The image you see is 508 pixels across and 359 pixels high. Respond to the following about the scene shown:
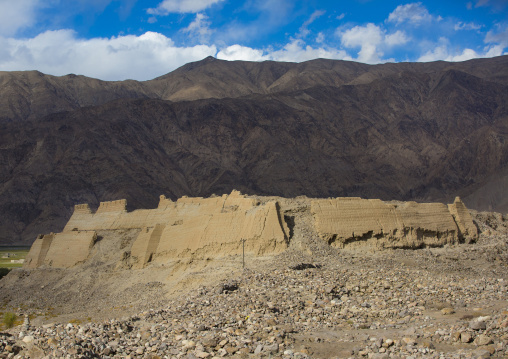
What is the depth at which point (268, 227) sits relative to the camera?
2752cm

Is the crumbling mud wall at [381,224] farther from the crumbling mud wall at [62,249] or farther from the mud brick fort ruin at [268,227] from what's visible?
the crumbling mud wall at [62,249]

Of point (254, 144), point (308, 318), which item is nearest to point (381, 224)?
point (308, 318)

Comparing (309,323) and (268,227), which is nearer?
(309,323)

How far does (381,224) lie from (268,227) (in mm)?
6131

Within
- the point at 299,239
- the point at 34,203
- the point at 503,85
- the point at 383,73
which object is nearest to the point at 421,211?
the point at 299,239

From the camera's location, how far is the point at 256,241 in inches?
1083

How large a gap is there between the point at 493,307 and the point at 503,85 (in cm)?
12324

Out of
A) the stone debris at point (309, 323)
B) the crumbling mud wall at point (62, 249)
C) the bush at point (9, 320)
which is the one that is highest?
the crumbling mud wall at point (62, 249)

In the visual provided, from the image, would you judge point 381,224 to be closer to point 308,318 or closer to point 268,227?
point 268,227

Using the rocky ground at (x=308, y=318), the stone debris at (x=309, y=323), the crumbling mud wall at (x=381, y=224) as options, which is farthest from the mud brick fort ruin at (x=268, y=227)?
the stone debris at (x=309, y=323)

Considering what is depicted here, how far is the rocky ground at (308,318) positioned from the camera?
47.3 ft

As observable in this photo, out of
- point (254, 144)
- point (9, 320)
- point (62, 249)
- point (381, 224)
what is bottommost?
point (9, 320)

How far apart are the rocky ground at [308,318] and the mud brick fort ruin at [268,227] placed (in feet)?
5.67

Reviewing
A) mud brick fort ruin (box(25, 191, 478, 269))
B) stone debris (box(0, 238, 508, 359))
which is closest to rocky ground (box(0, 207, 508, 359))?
stone debris (box(0, 238, 508, 359))
